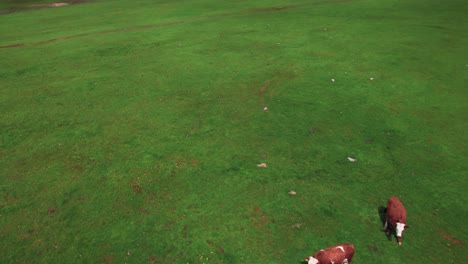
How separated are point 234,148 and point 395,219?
348 centimetres

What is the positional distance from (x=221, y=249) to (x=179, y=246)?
65 cm

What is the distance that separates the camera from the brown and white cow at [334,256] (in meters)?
4.46

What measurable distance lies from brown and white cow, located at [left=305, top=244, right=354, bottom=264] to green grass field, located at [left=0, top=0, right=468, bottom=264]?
1.49 feet

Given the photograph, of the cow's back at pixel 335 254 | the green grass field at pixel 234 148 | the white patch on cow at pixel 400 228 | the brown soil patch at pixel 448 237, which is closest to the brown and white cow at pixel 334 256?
the cow's back at pixel 335 254

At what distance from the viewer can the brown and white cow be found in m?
4.46

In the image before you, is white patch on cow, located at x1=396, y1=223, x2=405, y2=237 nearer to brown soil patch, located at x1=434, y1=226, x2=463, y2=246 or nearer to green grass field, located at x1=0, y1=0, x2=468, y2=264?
green grass field, located at x1=0, y1=0, x2=468, y2=264

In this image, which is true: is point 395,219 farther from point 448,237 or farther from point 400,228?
point 448,237

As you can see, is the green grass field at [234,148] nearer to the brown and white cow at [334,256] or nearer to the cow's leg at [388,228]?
the cow's leg at [388,228]

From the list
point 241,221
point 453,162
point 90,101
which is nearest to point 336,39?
point 453,162

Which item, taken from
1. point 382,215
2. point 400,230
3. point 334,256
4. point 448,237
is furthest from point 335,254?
point 448,237

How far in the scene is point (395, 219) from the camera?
5.08m

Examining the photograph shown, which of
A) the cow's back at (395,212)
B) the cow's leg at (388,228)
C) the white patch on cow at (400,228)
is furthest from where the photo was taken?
the cow's leg at (388,228)

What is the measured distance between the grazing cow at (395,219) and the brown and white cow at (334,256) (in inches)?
37.6

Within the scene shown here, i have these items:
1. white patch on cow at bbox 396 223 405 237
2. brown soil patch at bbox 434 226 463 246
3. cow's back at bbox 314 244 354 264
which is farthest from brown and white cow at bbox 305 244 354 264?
brown soil patch at bbox 434 226 463 246
